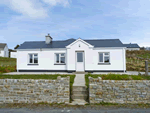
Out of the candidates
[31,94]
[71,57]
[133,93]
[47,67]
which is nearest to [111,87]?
[133,93]

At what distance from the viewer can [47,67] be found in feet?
50.9

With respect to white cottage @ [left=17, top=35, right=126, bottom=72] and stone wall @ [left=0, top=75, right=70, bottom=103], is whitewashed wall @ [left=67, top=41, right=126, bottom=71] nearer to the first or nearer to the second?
white cottage @ [left=17, top=35, right=126, bottom=72]

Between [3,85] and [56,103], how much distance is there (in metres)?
3.13

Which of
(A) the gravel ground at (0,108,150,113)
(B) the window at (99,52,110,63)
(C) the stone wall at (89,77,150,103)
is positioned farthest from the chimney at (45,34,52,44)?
(C) the stone wall at (89,77,150,103)

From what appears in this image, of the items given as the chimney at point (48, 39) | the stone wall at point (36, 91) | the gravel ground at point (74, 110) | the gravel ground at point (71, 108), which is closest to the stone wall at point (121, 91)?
the gravel ground at point (71, 108)

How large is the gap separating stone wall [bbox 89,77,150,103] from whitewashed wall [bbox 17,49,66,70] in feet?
32.5

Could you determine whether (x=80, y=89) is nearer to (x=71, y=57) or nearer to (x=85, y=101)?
(x=85, y=101)

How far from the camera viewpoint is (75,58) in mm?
14320

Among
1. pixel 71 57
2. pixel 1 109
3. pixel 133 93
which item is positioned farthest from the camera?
pixel 71 57

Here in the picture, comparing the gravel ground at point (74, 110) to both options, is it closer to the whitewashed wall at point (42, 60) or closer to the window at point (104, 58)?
the window at point (104, 58)

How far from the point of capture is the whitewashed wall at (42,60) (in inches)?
608

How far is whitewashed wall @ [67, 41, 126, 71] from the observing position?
1420cm

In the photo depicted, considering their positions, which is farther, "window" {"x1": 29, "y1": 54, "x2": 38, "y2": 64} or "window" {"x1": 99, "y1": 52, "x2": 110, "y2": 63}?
"window" {"x1": 29, "y1": 54, "x2": 38, "y2": 64}

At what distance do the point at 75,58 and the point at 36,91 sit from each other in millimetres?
8945
